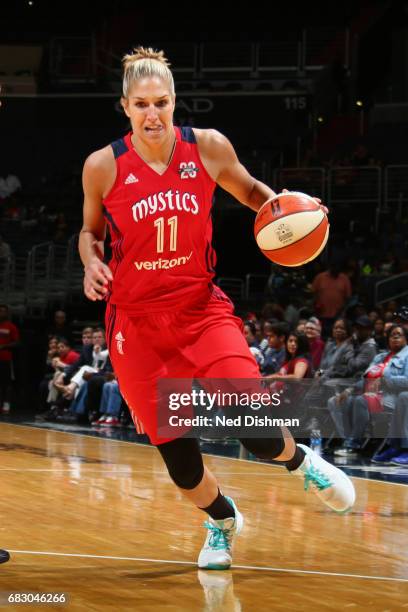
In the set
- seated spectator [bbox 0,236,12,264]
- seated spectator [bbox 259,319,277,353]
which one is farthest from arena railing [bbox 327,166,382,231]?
seated spectator [bbox 259,319,277,353]

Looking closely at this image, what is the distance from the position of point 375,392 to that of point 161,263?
205 inches

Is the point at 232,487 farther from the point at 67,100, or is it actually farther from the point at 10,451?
the point at 67,100

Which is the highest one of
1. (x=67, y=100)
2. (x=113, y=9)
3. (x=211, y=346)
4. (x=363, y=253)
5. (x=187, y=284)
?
(x=113, y=9)

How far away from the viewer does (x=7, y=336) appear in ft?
49.0

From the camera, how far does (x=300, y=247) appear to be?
4.35 metres

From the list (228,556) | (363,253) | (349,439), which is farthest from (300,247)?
(363,253)

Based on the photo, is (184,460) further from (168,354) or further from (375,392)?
(375,392)

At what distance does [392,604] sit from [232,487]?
355 centimetres

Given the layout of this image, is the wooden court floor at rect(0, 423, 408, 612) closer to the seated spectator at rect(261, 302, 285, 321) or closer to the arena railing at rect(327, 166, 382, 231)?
the seated spectator at rect(261, 302, 285, 321)

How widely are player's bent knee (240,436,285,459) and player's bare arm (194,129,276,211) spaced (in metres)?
1.09

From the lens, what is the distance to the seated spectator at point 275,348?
10531 millimetres

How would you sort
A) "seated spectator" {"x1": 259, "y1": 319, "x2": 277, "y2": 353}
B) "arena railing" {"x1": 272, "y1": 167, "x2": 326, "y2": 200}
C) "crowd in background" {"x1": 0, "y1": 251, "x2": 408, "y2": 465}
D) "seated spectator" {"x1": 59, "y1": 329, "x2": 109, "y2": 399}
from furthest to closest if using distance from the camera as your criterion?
"arena railing" {"x1": 272, "y1": 167, "x2": 326, "y2": 200}, "seated spectator" {"x1": 59, "y1": 329, "x2": 109, "y2": 399}, "seated spectator" {"x1": 259, "y1": 319, "x2": 277, "y2": 353}, "crowd in background" {"x1": 0, "y1": 251, "x2": 408, "y2": 465}

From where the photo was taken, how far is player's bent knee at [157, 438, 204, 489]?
4.28 m

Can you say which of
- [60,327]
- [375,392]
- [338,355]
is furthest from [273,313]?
[60,327]
